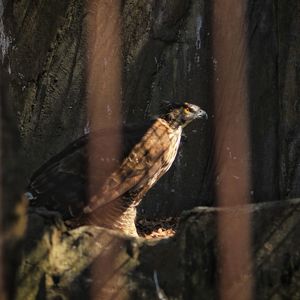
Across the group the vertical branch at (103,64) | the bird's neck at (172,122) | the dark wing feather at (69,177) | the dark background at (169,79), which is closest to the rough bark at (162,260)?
the dark wing feather at (69,177)

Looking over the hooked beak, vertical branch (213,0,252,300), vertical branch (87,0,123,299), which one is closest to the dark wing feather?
the hooked beak

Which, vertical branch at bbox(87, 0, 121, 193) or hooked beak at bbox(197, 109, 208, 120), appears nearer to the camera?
hooked beak at bbox(197, 109, 208, 120)

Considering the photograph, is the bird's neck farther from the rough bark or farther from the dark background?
the rough bark

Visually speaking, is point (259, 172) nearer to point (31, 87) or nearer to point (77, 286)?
point (31, 87)

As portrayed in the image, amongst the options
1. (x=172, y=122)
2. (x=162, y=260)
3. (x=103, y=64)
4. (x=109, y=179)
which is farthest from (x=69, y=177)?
(x=162, y=260)

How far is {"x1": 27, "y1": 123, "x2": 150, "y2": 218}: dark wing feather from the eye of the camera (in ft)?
20.7

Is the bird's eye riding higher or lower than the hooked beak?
higher

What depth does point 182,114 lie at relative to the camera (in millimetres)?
7098

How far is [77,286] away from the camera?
181 inches

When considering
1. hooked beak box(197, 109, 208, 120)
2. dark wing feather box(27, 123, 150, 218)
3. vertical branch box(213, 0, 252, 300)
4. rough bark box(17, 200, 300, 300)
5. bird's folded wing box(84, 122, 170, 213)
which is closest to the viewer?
rough bark box(17, 200, 300, 300)

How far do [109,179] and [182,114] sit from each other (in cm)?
104

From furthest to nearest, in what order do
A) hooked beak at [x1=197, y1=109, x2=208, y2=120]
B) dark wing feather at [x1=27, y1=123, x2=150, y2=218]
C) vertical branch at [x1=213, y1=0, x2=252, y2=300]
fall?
1. vertical branch at [x1=213, y1=0, x2=252, y2=300]
2. hooked beak at [x1=197, y1=109, x2=208, y2=120]
3. dark wing feather at [x1=27, y1=123, x2=150, y2=218]

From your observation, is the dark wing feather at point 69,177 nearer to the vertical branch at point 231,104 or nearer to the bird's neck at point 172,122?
the bird's neck at point 172,122

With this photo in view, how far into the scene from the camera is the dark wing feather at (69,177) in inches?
248
